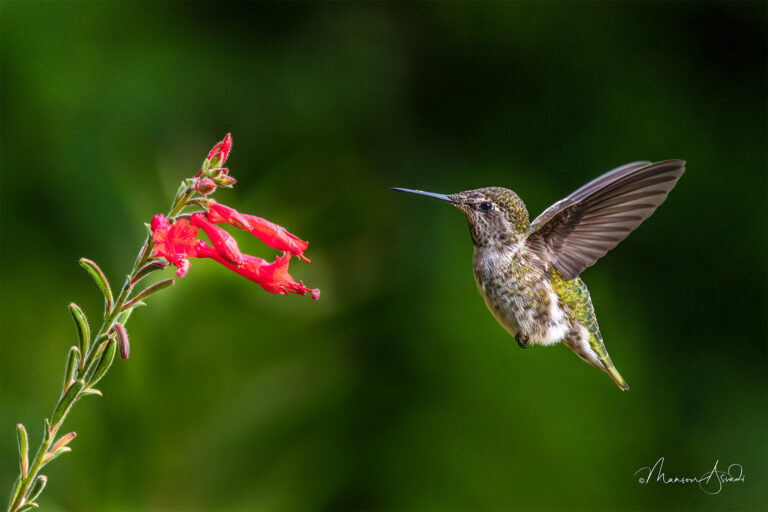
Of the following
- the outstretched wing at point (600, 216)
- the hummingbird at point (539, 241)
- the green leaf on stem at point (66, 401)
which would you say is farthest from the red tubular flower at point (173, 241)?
the outstretched wing at point (600, 216)

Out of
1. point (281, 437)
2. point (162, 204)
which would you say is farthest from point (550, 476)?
point (162, 204)

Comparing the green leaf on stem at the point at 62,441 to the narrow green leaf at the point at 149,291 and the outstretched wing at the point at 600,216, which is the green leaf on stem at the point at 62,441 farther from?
the outstretched wing at the point at 600,216

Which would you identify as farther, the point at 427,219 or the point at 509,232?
the point at 427,219

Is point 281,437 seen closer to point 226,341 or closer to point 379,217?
point 226,341

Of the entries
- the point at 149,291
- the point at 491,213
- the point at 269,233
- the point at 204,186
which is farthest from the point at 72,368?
the point at 491,213

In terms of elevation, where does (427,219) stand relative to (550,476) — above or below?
above

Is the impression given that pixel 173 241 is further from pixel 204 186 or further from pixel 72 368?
pixel 72 368
